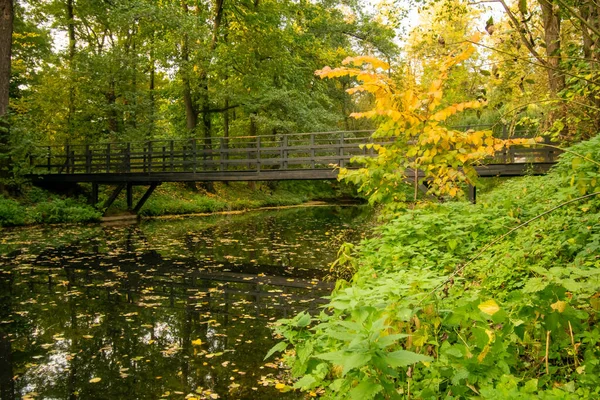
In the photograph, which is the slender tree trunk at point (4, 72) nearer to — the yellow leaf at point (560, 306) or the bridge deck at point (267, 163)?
the bridge deck at point (267, 163)

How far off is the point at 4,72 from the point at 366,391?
17.1m

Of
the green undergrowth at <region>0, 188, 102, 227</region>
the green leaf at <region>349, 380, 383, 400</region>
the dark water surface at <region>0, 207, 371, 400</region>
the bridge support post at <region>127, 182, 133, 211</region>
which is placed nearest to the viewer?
the green leaf at <region>349, 380, 383, 400</region>

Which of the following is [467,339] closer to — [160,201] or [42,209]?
[42,209]

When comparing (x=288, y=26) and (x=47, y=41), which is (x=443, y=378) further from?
(x=47, y=41)

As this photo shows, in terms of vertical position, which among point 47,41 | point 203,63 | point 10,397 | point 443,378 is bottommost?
point 10,397

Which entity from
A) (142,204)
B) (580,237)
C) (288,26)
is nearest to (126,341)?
(580,237)

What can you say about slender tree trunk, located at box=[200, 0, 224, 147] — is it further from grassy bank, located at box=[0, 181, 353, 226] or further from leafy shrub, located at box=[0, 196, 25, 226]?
leafy shrub, located at box=[0, 196, 25, 226]

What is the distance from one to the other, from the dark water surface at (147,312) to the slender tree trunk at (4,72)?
171 inches

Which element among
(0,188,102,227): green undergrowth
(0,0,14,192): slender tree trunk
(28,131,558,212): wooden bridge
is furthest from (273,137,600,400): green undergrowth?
(0,0,14,192): slender tree trunk

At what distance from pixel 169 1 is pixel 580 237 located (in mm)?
20248

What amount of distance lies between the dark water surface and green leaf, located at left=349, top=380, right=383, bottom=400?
1.91 m

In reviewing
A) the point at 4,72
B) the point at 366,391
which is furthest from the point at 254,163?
the point at 366,391

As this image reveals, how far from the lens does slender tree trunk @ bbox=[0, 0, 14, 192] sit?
47.1ft

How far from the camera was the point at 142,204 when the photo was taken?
18.5 meters
